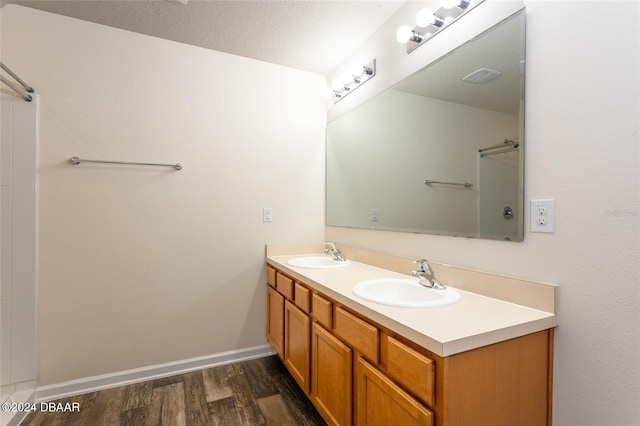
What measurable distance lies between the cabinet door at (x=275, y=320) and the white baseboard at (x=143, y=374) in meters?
0.22

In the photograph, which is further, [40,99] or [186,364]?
[186,364]

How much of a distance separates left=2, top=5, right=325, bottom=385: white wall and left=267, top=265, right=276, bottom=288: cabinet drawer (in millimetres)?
97

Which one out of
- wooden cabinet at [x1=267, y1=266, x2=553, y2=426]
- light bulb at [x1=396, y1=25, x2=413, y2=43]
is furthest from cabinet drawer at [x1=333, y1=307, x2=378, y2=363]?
light bulb at [x1=396, y1=25, x2=413, y2=43]

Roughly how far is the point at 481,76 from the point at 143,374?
2615 mm

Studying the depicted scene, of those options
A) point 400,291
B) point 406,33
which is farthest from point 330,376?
point 406,33

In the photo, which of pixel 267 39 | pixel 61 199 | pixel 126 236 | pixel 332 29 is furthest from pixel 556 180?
pixel 61 199

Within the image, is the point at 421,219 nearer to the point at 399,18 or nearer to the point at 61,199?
the point at 399,18

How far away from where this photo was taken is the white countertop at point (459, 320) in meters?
0.83

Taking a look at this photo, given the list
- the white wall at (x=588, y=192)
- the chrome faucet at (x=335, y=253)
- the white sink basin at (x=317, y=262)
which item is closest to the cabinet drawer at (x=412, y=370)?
the white wall at (x=588, y=192)

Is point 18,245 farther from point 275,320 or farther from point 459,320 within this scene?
point 459,320

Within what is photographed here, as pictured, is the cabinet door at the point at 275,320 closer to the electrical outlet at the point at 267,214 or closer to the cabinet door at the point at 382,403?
the electrical outlet at the point at 267,214

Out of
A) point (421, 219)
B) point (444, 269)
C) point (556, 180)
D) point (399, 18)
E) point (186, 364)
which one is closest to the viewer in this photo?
→ point (556, 180)

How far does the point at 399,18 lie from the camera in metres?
1.73

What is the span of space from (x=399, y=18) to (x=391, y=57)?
207 millimetres
